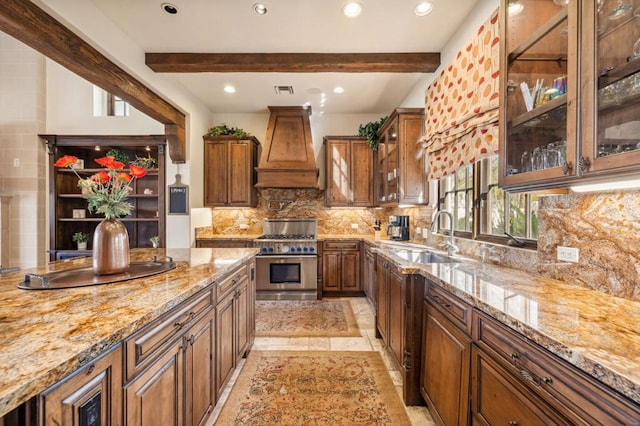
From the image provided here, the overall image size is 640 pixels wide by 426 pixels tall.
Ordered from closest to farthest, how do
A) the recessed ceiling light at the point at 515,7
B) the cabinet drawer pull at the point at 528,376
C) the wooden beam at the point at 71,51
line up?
the cabinet drawer pull at the point at 528,376
the recessed ceiling light at the point at 515,7
the wooden beam at the point at 71,51

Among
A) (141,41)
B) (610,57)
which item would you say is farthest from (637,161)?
(141,41)

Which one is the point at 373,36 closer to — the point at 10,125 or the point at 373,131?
the point at 373,131

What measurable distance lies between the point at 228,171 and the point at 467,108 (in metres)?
3.44

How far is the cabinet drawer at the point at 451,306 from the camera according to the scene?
127cm

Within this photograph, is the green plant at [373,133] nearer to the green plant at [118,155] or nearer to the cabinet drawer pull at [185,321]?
the cabinet drawer pull at [185,321]

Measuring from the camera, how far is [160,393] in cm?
110

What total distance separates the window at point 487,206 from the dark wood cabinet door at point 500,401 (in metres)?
1.05

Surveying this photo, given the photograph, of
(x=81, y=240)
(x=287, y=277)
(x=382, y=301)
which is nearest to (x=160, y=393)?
(x=382, y=301)

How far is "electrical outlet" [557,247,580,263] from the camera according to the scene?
1394 millimetres

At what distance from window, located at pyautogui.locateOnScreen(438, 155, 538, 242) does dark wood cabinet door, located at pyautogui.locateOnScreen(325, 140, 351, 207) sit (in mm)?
1676

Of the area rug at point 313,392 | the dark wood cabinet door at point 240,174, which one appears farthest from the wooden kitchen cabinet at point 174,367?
the dark wood cabinet door at point 240,174

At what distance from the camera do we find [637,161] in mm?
868

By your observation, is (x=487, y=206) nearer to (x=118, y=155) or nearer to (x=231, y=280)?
(x=231, y=280)

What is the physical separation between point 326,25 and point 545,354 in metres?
2.73
